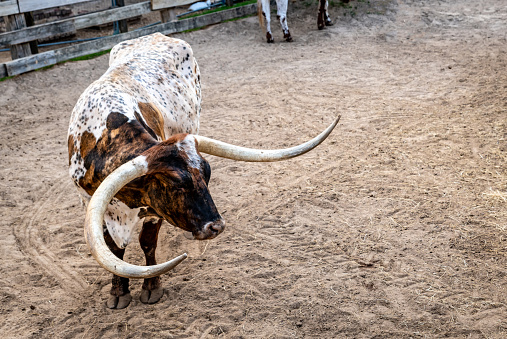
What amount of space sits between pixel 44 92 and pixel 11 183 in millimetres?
3018

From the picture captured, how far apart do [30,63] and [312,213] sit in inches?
256

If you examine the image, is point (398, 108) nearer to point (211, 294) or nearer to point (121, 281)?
point (211, 294)

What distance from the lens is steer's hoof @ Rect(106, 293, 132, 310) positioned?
12.6 ft

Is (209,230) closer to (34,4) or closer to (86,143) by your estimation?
(86,143)

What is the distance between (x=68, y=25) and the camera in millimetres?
9469

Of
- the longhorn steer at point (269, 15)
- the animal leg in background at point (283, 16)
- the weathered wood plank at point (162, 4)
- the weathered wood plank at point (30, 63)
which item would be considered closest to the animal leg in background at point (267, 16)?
the longhorn steer at point (269, 15)

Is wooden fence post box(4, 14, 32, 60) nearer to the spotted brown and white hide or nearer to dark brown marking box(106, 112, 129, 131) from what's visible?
the spotted brown and white hide

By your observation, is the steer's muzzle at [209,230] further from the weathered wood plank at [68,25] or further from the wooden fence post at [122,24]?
the wooden fence post at [122,24]

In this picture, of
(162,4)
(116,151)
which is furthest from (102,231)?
(162,4)

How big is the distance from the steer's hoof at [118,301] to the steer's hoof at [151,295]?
4.7 inches

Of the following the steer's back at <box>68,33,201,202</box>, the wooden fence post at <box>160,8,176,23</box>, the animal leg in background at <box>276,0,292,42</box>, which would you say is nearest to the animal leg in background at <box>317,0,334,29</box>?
the animal leg in background at <box>276,0,292,42</box>

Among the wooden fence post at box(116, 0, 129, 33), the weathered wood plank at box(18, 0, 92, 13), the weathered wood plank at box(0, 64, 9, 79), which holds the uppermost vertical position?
the weathered wood plank at box(18, 0, 92, 13)

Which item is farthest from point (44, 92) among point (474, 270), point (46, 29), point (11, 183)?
point (474, 270)

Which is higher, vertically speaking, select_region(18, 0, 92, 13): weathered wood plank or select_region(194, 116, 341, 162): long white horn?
select_region(18, 0, 92, 13): weathered wood plank
